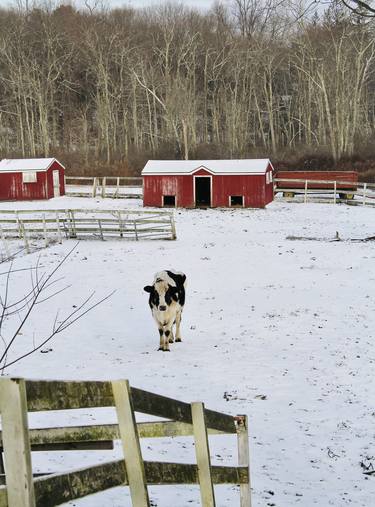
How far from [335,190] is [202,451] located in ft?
108

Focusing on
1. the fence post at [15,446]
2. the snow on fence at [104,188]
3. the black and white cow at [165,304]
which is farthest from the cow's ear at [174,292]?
the snow on fence at [104,188]

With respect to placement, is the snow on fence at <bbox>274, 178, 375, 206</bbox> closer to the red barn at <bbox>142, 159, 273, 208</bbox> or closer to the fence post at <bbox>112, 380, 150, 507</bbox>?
the red barn at <bbox>142, 159, 273, 208</bbox>

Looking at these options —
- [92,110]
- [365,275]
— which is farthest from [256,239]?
[92,110]

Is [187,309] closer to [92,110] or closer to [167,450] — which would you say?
[167,450]

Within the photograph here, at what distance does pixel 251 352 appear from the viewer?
33.3 ft

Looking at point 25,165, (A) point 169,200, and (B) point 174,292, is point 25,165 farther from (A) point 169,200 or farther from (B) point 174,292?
(B) point 174,292

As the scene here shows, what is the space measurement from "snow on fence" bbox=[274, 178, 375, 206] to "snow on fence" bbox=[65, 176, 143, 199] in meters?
9.95

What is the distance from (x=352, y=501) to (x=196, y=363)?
4.44m

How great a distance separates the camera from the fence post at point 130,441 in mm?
2527

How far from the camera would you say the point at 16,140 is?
6469 centimetres

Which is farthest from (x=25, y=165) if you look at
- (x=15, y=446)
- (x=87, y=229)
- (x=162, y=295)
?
(x=15, y=446)

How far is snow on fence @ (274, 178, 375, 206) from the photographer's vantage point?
34.8m

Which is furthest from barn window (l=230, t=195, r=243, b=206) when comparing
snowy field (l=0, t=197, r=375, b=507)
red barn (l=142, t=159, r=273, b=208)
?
snowy field (l=0, t=197, r=375, b=507)

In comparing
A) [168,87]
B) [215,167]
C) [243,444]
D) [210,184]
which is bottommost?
[243,444]
